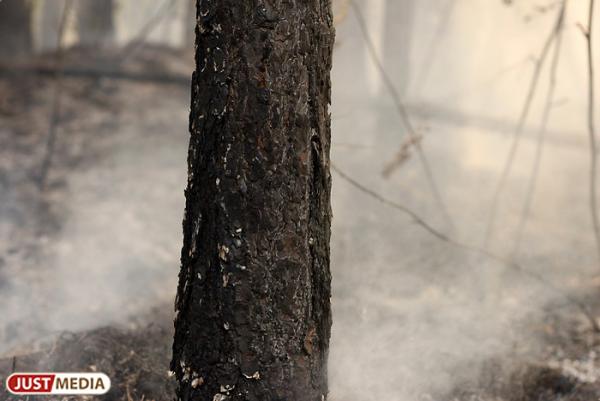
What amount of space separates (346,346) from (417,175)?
4.89m

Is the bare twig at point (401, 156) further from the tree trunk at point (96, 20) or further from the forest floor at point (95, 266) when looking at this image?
the tree trunk at point (96, 20)

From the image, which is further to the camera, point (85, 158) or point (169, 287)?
point (85, 158)

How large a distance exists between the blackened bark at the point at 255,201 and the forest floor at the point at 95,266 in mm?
762

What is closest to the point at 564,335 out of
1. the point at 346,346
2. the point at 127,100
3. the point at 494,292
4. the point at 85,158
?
the point at 494,292

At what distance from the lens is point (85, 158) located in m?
7.07

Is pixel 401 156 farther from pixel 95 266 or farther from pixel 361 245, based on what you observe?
pixel 95 266

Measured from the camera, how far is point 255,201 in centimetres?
229

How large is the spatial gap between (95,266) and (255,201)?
3540 millimetres

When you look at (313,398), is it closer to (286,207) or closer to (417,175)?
(286,207)
